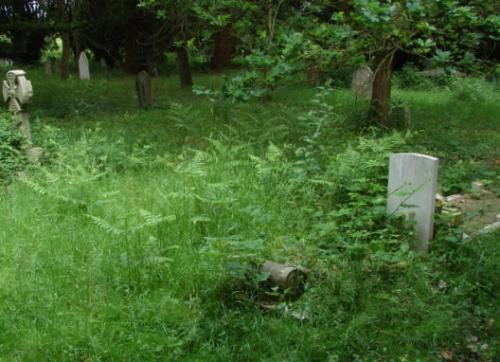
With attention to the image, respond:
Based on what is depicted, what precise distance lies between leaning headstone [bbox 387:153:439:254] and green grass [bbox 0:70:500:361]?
0.14m

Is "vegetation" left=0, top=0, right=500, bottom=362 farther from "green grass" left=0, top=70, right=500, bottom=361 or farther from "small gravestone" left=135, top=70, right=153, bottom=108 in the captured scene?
"small gravestone" left=135, top=70, right=153, bottom=108

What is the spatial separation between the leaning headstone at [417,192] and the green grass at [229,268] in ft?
0.45

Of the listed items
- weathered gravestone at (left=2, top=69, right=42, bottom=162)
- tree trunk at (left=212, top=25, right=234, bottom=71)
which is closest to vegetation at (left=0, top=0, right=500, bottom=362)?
weathered gravestone at (left=2, top=69, right=42, bottom=162)

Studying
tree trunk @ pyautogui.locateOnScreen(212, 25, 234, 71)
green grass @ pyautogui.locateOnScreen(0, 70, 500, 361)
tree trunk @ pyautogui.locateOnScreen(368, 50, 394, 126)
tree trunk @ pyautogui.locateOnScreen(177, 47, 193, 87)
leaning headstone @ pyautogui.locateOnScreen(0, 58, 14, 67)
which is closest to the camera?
green grass @ pyautogui.locateOnScreen(0, 70, 500, 361)

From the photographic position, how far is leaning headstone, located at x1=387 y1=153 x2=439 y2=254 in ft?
16.5

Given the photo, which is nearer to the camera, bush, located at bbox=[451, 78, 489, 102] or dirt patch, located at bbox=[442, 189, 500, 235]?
dirt patch, located at bbox=[442, 189, 500, 235]

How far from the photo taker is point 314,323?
4.02m

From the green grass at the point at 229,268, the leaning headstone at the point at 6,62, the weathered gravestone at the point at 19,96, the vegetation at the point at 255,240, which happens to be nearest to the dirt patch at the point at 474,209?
the vegetation at the point at 255,240

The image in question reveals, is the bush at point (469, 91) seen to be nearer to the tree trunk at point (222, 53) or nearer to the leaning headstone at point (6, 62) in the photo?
the tree trunk at point (222, 53)

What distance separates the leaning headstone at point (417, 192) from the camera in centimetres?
502

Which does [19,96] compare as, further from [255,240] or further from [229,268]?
[229,268]

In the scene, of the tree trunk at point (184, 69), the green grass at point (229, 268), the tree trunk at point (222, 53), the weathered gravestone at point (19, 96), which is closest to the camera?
the green grass at point (229, 268)

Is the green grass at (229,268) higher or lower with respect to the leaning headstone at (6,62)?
lower

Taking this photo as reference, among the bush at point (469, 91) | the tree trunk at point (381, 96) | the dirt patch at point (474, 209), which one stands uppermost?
the tree trunk at point (381, 96)
